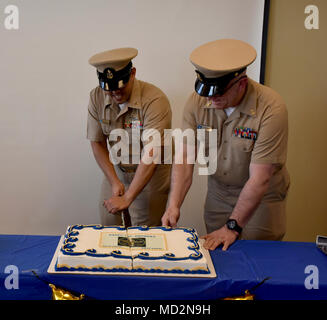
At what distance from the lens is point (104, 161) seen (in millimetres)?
2516

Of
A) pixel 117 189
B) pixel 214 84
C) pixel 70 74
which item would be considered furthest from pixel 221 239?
pixel 70 74

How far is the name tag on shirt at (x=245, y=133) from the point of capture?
2008mm

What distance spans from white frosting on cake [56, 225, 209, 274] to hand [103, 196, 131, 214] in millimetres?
531

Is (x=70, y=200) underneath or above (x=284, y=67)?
underneath

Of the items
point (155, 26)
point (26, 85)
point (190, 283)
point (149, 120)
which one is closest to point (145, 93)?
point (149, 120)

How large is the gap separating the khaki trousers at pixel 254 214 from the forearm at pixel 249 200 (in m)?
0.33

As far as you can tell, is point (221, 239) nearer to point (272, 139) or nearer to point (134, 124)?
point (272, 139)

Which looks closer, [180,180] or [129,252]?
[129,252]

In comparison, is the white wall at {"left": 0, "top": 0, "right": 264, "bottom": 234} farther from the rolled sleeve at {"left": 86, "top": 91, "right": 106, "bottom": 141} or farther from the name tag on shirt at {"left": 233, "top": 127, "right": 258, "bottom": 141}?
the name tag on shirt at {"left": 233, "top": 127, "right": 258, "bottom": 141}

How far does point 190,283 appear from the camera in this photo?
4.72 ft

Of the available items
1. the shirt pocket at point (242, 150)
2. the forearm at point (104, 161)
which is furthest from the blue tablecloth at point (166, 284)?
the forearm at point (104, 161)

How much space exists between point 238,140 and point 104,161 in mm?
891

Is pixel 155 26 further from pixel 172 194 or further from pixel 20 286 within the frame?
pixel 20 286
